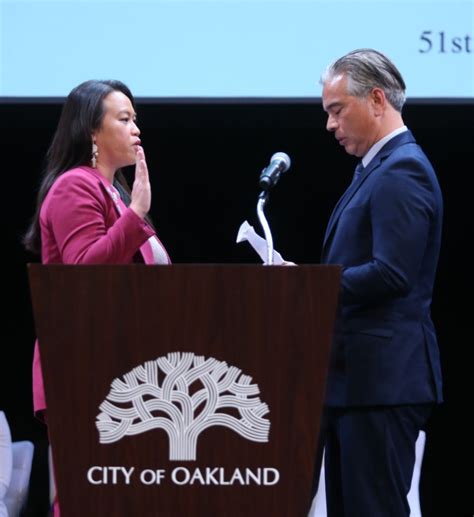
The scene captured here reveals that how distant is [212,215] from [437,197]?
219 cm

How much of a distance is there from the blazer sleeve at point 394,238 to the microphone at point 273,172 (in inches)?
8.8

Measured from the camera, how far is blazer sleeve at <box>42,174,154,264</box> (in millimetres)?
2475

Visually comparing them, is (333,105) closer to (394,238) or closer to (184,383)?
(394,238)

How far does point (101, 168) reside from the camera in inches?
112

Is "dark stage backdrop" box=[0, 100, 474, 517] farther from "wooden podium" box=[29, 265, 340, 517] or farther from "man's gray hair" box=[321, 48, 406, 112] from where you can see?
"wooden podium" box=[29, 265, 340, 517]

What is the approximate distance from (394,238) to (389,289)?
0.36 ft

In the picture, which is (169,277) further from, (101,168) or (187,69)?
A: (187,69)

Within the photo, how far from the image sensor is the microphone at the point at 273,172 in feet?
8.17

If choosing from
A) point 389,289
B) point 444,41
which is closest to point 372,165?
point 389,289

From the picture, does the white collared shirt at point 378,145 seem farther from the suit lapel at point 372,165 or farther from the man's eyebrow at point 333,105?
the man's eyebrow at point 333,105

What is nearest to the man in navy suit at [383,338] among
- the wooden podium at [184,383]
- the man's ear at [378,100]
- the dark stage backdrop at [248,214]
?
the man's ear at [378,100]

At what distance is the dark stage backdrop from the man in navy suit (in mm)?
1927

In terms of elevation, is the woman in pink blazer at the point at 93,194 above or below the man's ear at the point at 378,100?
below

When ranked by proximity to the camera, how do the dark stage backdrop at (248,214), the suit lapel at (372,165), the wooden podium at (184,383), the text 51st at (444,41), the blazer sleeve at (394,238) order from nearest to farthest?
the wooden podium at (184,383), the blazer sleeve at (394,238), the suit lapel at (372,165), the text 51st at (444,41), the dark stage backdrop at (248,214)
